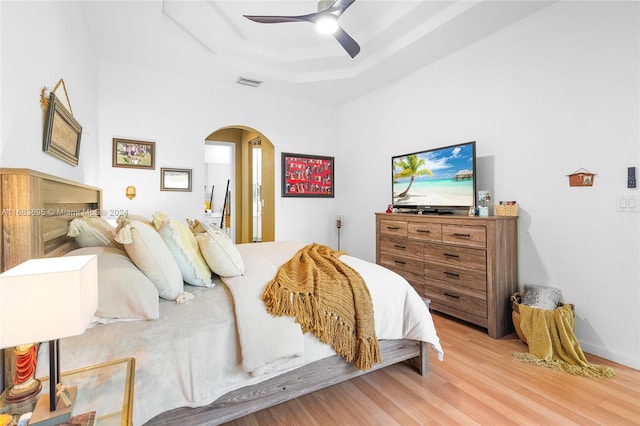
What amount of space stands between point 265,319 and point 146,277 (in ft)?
1.91

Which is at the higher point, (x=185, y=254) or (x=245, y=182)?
(x=245, y=182)

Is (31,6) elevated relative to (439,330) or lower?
elevated

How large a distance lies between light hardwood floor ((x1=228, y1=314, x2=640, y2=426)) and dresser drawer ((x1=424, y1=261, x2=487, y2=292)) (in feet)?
2.15

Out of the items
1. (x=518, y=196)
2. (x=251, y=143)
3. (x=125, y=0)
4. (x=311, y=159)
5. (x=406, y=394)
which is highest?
(x=125, y=0)

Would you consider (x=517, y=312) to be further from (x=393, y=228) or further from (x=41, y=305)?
(x=41, y=305)

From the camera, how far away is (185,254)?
1.65m

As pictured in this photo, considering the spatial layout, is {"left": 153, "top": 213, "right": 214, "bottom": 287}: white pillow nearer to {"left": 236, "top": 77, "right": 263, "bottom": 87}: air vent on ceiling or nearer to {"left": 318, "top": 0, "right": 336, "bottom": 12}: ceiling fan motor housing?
{"left": 318, "top": 0, "right": 336, "bottom": 12}: ceiling fan motor housing

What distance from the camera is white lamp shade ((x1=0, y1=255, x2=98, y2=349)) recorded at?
0.70 meters

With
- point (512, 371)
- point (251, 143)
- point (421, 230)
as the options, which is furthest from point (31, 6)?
point (251, 143)

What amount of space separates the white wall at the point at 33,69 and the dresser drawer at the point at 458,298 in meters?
3.13

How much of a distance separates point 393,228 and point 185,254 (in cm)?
240

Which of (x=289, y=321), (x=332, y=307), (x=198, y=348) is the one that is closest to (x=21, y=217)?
(x=198, y=348)

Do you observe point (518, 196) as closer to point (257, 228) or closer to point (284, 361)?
point (284, 361)

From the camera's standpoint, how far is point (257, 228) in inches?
239
